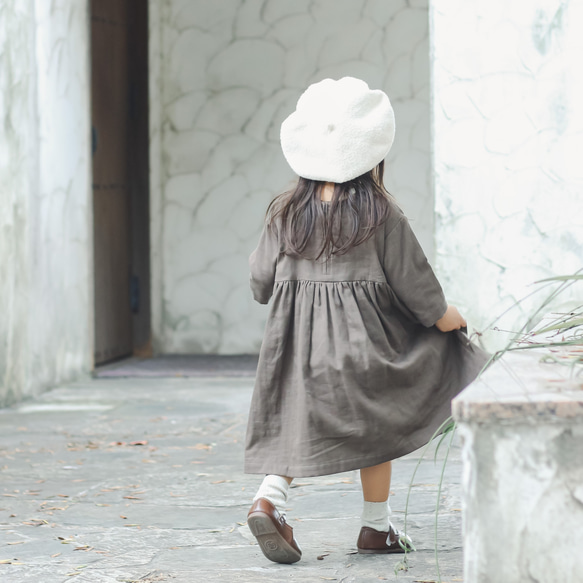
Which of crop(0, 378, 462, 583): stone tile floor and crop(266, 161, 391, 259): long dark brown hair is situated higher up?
crop(266, 161, 391, 259): long dark brown hair

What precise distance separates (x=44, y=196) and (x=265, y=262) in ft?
11.1

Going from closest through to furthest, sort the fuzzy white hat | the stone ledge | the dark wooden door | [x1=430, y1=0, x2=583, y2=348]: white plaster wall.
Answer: the stone ledge
the fuzzy white hat
[x1=430, y1=0, x2=583, y2=348]: white plaster wall
the dark wooden door

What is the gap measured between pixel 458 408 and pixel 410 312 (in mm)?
1279

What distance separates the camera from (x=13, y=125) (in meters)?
5.57

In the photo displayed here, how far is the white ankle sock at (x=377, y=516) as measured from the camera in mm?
2820

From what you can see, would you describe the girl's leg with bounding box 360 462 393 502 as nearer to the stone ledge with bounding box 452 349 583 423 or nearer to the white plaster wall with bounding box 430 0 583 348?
the stone ledge with bounding box 452 349 583 423

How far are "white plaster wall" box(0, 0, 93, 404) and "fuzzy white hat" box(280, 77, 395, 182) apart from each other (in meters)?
3.08

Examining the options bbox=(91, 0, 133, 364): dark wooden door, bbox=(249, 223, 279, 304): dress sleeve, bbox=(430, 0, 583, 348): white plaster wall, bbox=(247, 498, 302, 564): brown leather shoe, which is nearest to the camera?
bbox=(247, 498, 302, 564): brown leather shoe

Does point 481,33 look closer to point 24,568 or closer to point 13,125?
point 13,125

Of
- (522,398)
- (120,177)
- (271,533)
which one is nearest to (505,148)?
(271,533)

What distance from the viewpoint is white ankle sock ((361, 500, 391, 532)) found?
282cm

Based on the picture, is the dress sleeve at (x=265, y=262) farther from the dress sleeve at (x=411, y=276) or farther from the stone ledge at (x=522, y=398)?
the stone ledge at (x=522, y=398)

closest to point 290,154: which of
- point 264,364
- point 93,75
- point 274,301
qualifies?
point 274,301

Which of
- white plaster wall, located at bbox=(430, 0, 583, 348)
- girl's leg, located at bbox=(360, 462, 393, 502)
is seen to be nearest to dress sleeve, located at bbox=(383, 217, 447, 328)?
girl's leg, located at bbox=(360, 462, 393, 502)
